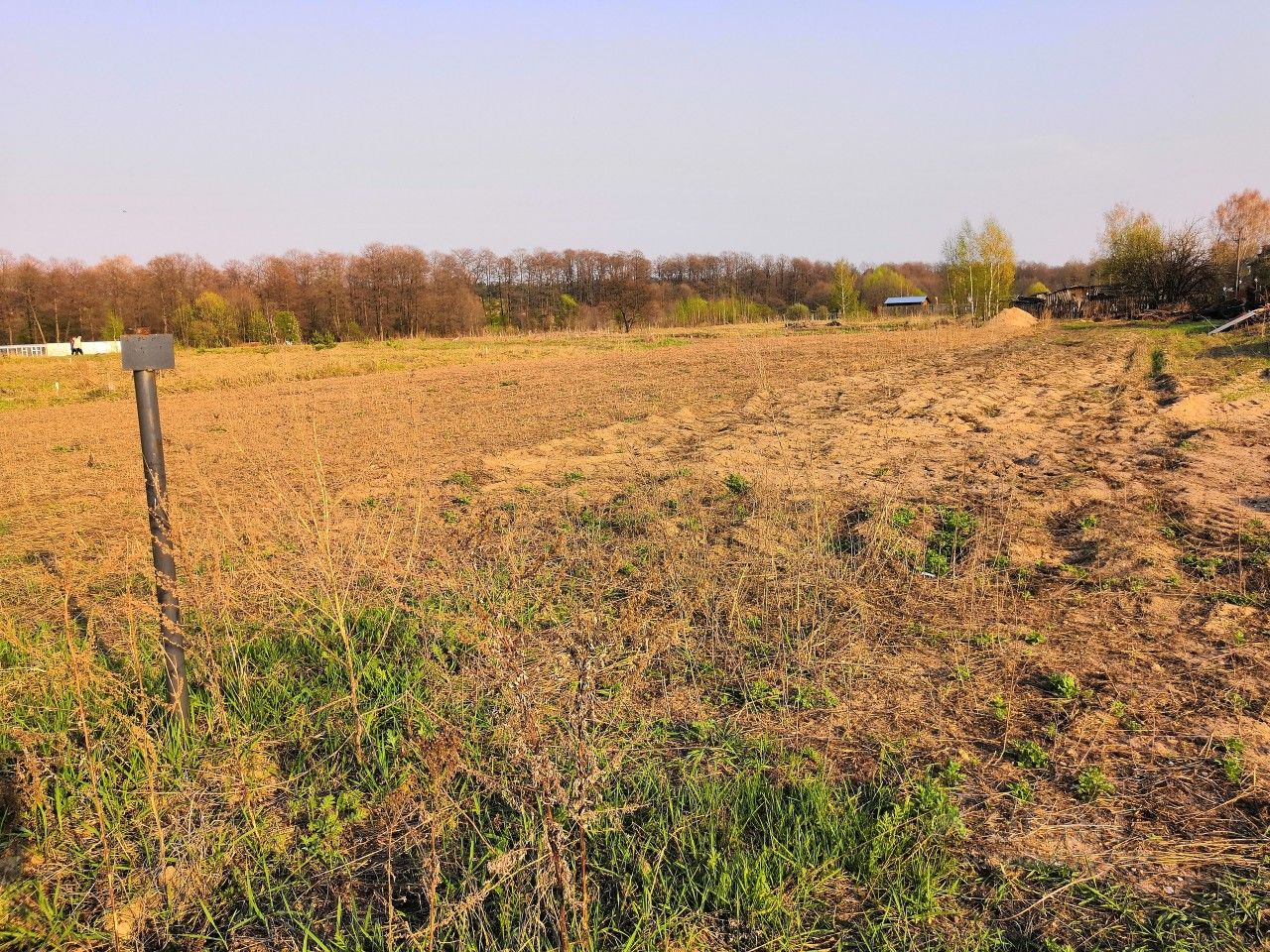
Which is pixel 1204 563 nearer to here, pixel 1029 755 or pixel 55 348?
pixel 1029 755

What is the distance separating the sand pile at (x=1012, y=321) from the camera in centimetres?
3821

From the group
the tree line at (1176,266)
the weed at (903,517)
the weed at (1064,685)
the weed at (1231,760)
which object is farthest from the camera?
the tree line at (1176,266)

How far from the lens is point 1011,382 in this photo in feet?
52.7

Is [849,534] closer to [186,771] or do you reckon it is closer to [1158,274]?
[186,771]

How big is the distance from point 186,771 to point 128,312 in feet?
217

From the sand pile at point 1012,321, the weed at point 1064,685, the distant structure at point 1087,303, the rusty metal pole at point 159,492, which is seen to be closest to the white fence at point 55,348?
the sand pile at point 1012,321

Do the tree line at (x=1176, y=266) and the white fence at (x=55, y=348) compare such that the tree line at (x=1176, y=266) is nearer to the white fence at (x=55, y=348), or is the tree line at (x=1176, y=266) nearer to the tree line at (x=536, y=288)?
the tree line at (x=536, y=288)

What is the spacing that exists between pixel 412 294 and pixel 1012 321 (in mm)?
57139

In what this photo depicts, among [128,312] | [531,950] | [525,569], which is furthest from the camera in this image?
[128,312]

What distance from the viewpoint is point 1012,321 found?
129 ft

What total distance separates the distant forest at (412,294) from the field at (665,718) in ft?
101

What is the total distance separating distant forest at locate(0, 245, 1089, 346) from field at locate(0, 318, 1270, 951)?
3086 centimetres

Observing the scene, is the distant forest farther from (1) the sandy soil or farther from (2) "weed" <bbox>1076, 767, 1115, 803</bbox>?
(2) "weed" <bbox>1076, 767, 1115, 803</bbox>

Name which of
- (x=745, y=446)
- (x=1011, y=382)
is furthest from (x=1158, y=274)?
(x=745, y=446)
